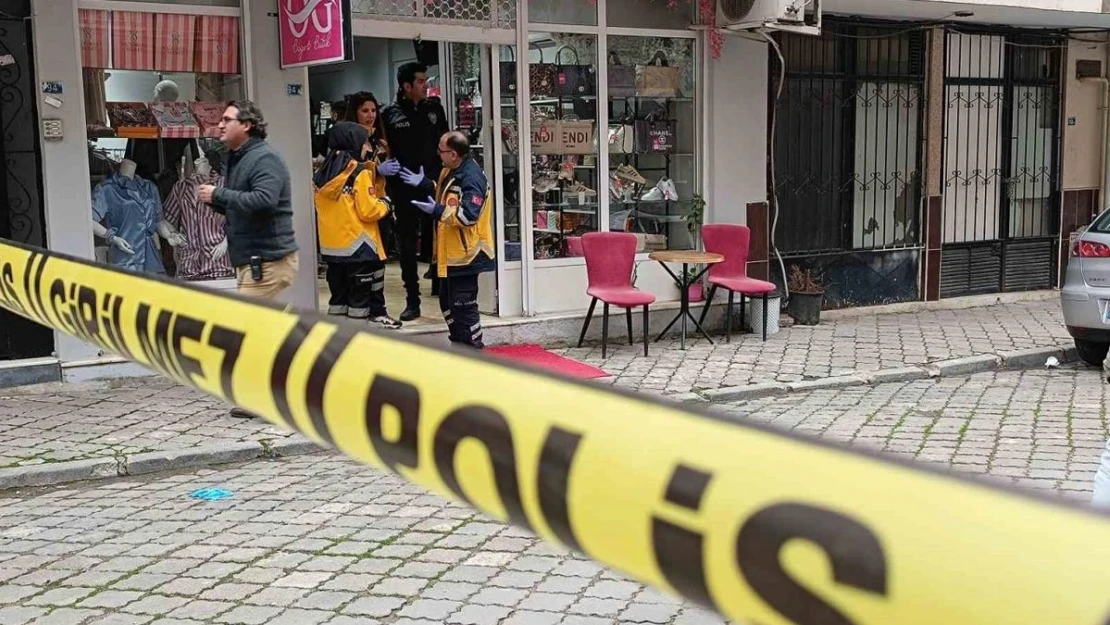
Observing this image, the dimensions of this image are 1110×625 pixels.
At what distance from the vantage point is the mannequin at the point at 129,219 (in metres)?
8.30

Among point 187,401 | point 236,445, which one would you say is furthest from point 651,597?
point 187,401

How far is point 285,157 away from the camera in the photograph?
28.5ft

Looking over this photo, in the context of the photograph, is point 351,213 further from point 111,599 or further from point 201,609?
point 201,609

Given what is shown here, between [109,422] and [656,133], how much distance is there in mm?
5868

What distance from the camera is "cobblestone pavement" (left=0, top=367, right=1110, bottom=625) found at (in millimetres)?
4090

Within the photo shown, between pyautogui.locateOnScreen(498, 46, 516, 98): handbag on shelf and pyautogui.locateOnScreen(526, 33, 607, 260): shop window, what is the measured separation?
14cm

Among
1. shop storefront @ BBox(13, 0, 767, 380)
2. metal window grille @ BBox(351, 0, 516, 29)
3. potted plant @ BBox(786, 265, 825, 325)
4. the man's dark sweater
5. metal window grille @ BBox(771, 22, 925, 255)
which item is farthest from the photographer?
metal window grille @ BBox(771, 22, 925, 255)

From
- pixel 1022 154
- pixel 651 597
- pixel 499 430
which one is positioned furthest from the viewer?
pixel 1022 154

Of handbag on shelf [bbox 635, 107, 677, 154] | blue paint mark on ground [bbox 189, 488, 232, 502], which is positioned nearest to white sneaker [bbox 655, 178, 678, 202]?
handbag on shelf [bbox 635, 107, 677, 154]

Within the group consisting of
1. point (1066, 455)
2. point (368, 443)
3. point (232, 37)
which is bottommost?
point (1066, 455)

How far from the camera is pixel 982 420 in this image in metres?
7.43

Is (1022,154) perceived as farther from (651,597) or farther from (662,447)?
(662,447)

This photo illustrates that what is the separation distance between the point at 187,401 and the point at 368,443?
6.09 meters

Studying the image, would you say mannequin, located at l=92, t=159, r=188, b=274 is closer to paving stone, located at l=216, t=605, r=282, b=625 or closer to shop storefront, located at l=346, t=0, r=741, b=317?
shop storefront, located at l=346, t=0, r=741, b=317
